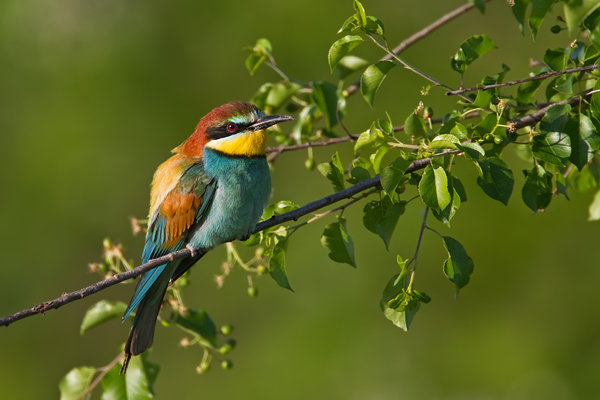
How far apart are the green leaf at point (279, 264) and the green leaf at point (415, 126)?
1.57ft

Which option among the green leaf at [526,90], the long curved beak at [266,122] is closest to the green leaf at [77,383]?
the long curved beak at [266,122]

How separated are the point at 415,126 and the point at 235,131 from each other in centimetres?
92

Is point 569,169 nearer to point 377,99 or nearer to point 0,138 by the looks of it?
point 377,99

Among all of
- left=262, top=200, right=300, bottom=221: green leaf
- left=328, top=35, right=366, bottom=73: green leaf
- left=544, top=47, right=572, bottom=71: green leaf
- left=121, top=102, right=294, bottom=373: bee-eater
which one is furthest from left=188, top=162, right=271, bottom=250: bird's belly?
left=544, top=47, right=572, bottom=71: green leaf

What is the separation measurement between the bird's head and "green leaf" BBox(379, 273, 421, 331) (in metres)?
0.96

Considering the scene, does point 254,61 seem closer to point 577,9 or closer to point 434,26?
point 434,26

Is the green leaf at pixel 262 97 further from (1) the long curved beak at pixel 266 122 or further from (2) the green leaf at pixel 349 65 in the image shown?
(2) the green leaf at pixel 349 65

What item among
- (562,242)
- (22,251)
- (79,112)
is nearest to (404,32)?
(562,242)

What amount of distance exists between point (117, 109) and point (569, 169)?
10.9 feet

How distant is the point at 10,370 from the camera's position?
454cm

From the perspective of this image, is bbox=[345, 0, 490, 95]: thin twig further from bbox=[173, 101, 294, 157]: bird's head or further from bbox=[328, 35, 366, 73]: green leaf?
bbox=[328, 35, 366, 73]: green leaf

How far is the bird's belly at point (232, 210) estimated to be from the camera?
2.38m

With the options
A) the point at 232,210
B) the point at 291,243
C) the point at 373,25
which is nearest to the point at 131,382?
the point at 232,210

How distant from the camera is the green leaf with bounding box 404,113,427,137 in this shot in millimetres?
1778
